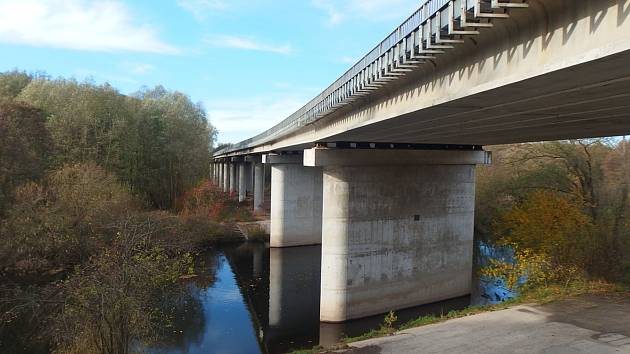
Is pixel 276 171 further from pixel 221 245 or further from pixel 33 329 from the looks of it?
pixel 33 329

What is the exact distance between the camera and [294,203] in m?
34.3

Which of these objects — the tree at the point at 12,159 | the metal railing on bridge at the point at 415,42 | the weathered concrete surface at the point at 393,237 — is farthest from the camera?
the weathered concrete surface at the point at 393,237

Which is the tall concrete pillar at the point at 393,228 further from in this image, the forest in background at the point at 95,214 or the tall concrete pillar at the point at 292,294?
the forest in background at the point at 95,214

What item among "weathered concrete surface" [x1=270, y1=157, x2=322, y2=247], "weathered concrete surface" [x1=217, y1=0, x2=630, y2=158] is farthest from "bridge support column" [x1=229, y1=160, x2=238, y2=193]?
"weathered concrete surface" [x1=217, y1=0, x2=630, y2=158]

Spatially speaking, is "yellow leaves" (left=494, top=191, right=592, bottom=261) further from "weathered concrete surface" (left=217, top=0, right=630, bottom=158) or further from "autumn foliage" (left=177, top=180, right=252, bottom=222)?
"autumn foliage" (left=177, top=180, right=252, bottom=222)

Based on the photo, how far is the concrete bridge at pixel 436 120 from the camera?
6180 mm

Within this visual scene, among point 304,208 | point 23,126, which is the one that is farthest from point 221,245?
point 23,126

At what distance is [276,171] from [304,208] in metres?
3.80

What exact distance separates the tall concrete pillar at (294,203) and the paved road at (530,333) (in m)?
22.0

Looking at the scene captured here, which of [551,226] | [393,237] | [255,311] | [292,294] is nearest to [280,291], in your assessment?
[292,294]

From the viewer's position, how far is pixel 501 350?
1017cm

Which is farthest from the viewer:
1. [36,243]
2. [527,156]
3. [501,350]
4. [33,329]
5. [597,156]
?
[527,156]

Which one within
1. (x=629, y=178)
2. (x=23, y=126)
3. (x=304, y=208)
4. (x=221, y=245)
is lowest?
(x=221, y=245)

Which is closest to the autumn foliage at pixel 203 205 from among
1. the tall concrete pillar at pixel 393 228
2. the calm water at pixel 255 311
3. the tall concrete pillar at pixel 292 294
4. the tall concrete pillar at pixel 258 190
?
the tall concrete pillar at pixel 258 190
